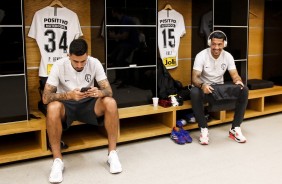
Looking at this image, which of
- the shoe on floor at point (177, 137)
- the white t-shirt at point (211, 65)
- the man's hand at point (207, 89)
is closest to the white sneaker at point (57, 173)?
the shoe on floor at point (177, 137)

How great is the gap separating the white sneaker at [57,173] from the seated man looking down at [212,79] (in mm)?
1371

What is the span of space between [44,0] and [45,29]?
289 mm

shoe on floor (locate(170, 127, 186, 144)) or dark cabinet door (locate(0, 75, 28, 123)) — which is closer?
dark cabinet door (locate(0, 75, 28, 123))

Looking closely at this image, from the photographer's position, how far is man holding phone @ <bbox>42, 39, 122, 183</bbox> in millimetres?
2471

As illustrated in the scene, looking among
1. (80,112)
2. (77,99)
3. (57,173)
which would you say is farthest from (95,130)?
(57,173)

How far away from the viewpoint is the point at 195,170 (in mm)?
2525

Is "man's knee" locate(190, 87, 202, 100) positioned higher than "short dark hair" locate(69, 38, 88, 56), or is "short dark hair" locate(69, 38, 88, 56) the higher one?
"short dark hair" locate(69, 38, 88, 56)

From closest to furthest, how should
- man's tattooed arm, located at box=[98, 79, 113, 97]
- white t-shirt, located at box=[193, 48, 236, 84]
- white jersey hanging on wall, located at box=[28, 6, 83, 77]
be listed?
1. man's tattooed arm, located at box=[98, 79, 113, 97]
2. white jersey hanging on wall, located at box=[28, 6, 83, 77]
3. white t-shirt, located at box=[193, 48, 236, 84]

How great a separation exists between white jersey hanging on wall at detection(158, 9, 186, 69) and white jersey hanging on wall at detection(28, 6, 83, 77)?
40.5 inches

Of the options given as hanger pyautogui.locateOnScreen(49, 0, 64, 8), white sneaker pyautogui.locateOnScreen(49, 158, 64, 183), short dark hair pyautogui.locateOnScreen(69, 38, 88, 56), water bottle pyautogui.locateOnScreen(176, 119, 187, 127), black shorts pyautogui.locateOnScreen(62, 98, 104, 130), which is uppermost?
hanger pyautogui.locateOnScreen(49, 0, 64, 8)

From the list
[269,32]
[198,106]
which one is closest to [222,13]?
[269,32]

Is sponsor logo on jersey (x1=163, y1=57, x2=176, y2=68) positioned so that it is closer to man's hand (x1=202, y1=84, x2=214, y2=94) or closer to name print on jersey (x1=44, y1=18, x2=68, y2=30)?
man's hand (x1=202, y1=84, x2=214, y2=94)

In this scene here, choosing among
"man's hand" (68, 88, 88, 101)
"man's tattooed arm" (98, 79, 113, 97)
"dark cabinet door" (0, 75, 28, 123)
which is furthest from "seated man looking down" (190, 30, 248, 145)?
"dark cabinet door" (0, 75, 28, 123)

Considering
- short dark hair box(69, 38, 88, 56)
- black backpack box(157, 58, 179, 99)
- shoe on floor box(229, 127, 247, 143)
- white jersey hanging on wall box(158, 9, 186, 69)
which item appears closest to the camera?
short dark hair box(69, 38, 88, 56)
